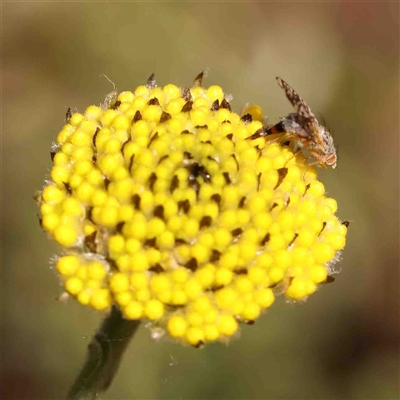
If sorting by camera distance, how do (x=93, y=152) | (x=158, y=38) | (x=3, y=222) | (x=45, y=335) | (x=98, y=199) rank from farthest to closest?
(x=158, y=38) < (x=3, y=222) < (x=45, y=335) < (x=93, y=152) < (x=98, y=199)

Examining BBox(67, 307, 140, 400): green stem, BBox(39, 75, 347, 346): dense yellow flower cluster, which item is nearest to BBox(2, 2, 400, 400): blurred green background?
BBox(67, 307, 140, 400): green stem

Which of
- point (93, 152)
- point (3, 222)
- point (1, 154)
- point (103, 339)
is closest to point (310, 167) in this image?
point (93, 152)

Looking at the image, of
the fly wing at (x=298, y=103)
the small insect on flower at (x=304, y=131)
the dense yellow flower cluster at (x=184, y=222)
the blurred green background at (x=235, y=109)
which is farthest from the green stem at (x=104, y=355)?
the blurred green background at (x=235, y=109)

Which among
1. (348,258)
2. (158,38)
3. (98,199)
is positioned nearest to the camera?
(98,199)

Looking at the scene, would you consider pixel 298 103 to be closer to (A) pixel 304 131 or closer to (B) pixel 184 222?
(A) pixel 304 131

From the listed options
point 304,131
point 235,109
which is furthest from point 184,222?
point 235,109

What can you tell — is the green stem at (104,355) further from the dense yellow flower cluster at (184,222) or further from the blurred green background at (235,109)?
the blurred green background at (235,109)

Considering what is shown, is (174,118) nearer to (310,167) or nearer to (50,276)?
(310,167)

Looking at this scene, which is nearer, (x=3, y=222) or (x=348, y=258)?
(x=3, y=222)
